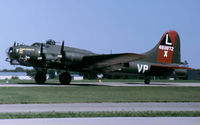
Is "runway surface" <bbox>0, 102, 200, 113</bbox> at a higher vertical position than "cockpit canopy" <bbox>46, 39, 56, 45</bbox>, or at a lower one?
lower

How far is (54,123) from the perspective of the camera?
8281mm

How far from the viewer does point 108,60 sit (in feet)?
101

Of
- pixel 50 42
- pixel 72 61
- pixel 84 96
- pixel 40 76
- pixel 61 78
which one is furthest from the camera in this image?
pixel 40 76

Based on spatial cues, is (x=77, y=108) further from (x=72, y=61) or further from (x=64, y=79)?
(x=64, y=79)

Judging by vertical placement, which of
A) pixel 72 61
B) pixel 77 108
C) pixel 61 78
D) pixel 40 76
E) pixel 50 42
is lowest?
pixel 77 108

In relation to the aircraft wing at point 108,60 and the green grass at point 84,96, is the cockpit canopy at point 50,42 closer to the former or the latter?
the aircraft wing at point 108,60

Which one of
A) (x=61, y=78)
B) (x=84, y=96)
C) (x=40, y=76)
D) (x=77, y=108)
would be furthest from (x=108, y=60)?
(x=77, y=108)

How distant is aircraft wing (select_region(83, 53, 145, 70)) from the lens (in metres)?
29.0

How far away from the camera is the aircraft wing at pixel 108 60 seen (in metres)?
29.0

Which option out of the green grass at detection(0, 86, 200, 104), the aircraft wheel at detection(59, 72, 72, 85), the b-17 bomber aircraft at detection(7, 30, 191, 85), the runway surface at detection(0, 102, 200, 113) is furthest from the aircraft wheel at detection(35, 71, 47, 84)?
the runway surface at detection(0, 102, 200, 113)

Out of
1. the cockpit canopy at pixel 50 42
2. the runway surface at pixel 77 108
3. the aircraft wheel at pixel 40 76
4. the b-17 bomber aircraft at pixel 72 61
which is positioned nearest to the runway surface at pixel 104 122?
the runway surface at pixel 77 108

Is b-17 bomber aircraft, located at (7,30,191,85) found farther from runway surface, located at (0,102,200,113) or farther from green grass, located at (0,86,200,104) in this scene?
runway surface, located at (0,102,200,113)

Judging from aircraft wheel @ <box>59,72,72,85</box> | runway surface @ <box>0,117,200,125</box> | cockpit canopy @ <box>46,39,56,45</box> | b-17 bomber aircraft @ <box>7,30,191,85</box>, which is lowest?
runway surface @ <box>0,117,200,125</box>

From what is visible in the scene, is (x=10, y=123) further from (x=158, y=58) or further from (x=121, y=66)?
(x=158, y=58)
